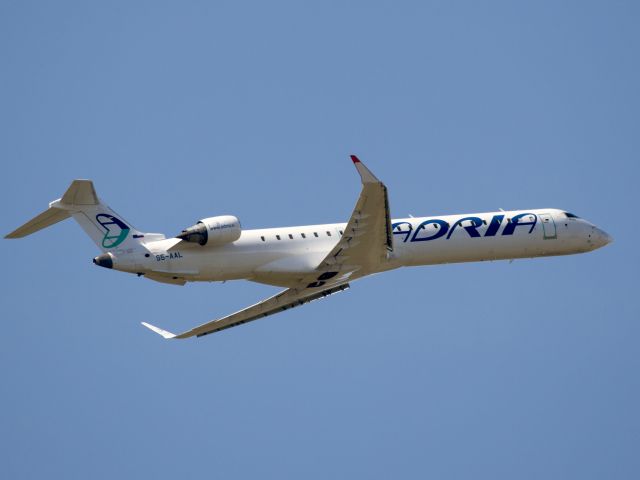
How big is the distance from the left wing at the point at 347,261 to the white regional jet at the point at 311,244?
0.12 feet

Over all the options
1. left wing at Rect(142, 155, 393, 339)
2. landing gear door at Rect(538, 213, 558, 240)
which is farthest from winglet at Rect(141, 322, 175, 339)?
landing gear door at Rect(538, 213, 558, 240)

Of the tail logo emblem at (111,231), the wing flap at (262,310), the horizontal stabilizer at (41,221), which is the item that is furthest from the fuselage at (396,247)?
the horizontal stabilizer at (41,221)

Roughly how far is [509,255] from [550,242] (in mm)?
1911

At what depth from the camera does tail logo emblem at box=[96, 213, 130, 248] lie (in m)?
42.8

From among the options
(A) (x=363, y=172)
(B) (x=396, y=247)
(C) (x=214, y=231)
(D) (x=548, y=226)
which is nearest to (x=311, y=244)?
(B) (x=396, y=247)

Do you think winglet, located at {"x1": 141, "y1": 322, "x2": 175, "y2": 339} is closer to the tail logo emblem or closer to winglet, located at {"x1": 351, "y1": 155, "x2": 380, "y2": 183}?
the tail logo emblem

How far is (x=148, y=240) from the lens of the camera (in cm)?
4334

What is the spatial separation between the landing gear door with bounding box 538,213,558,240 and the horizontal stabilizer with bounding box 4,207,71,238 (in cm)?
1944

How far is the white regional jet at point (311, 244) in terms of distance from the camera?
42531 mm

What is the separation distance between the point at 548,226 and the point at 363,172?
40.3 ft

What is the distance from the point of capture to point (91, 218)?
42.7 meters

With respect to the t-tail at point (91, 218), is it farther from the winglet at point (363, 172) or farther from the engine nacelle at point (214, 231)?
the winglet at point (363, 172)

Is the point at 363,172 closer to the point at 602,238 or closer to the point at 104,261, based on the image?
the point at 104,261

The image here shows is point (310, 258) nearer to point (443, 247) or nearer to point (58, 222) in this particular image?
point (443, 247)
